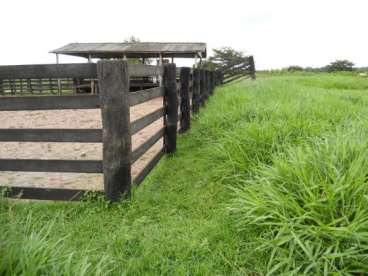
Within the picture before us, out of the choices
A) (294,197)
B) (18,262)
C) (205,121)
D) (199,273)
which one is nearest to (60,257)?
(18,262)

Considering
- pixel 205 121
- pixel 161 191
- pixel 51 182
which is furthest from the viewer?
pixel 205 121

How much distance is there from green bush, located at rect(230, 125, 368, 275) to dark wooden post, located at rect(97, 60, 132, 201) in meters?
1.01

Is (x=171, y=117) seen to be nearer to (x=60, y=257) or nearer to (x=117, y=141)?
(x=117, y=141)

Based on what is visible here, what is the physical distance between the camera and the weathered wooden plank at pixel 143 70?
2.92 m

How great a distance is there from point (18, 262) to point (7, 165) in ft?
5.44

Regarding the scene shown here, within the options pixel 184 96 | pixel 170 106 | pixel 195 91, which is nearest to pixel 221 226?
pixel 170 106

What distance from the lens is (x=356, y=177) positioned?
2096 mm

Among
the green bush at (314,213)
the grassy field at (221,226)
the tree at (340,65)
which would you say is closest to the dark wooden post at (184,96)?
the grassy field at (221,226)

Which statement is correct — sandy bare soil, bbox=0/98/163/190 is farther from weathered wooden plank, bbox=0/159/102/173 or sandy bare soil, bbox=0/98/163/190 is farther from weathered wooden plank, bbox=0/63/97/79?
weathered wooden plank, bbox=0/63/97/79

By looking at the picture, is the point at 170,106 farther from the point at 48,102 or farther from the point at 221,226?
the point at 221,226

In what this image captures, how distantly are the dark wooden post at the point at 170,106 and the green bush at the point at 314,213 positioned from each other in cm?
209

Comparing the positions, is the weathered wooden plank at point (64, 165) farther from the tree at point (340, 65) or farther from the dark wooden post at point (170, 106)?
the tree at point (340, 65)

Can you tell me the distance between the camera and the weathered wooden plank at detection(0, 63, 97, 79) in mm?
2588

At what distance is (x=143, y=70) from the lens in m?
3.25
